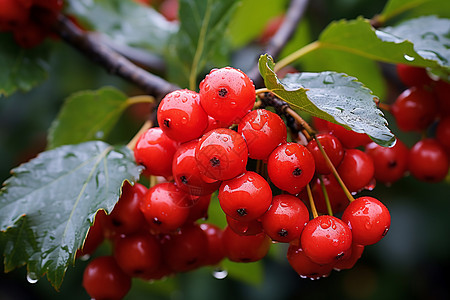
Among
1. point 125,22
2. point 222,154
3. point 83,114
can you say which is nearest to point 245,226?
point 222,154

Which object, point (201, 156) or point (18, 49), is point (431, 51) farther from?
point (18, 49)

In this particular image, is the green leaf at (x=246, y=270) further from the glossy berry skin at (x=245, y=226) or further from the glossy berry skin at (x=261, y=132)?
the glossy berry skin at (x=261, y=132)

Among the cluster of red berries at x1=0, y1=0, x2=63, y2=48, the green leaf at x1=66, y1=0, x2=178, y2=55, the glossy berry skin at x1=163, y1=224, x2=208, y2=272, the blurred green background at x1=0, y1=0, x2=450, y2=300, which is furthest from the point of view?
the blurred green background at x1=0, y1=0, x2=450, y2=300

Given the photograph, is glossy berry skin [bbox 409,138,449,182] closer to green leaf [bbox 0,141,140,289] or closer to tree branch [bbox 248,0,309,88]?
tree branch [bbox 248,0,309,88]

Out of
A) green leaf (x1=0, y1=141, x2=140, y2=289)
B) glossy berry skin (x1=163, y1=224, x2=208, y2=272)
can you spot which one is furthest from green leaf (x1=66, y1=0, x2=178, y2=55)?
glossy berry skin (x1=163, y1=224, x2=208, y2=272)

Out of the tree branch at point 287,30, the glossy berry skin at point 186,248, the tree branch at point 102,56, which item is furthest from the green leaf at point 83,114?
the glossy berry skin at point 186,248
